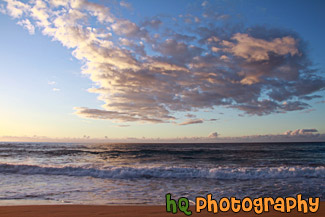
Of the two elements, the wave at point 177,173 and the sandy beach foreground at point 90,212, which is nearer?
the sandy beach foreground at point 90,212

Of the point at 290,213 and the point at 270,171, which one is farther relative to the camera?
the point at 270,171

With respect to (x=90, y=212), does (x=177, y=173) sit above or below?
below

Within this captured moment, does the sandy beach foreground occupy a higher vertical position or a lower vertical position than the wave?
higher

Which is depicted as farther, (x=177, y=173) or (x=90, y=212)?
(x=177, y=173)

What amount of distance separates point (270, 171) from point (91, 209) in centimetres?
1573

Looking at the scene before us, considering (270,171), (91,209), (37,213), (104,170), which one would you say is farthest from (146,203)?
(270,171)

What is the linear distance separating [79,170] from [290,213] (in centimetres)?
1606

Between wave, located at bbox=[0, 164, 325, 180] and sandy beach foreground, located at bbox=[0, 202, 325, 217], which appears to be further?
wave, located at bbox=[0, 164, 325, 180]

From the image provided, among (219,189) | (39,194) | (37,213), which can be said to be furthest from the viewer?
(219,189)

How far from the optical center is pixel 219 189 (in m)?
11.2

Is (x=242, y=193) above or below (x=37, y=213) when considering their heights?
below

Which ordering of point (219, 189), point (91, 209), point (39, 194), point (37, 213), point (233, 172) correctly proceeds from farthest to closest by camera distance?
point (233, 172) < point (219, 189) < point (39, 194) < point (91, 209) < point (37, 213)

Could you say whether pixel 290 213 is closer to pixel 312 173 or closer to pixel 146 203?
pixel 146 203

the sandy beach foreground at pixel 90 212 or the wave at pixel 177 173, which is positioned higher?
the sandy beach foreground at pixel 90 212
